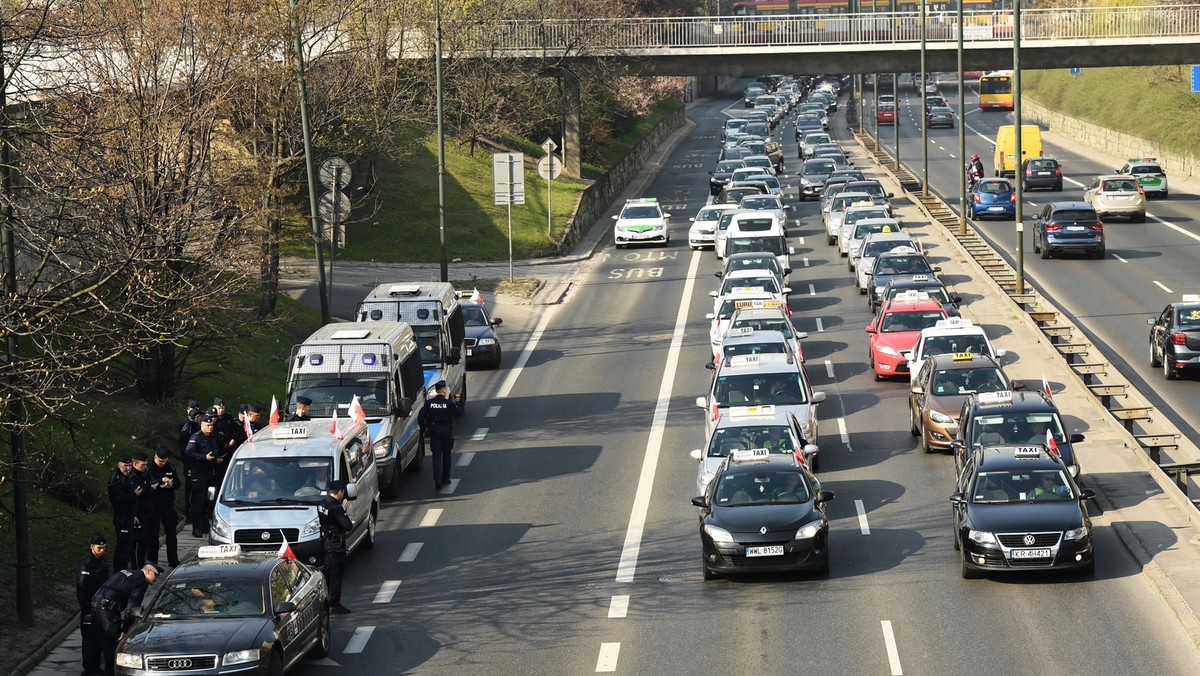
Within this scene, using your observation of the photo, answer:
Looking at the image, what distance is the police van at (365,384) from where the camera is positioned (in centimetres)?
2591

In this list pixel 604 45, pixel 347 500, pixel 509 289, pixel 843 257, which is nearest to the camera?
pixel 347 500

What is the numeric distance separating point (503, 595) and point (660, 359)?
55.0ft

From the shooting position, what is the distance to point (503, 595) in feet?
67.9

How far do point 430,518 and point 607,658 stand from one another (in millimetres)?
7486

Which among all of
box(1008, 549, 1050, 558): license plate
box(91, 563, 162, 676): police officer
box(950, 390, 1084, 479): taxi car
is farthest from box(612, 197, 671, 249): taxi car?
box(91, 563, 162, 676): police officer

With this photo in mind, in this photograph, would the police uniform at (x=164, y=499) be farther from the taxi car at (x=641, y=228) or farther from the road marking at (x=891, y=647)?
the taxi car at (x=641, y=228)

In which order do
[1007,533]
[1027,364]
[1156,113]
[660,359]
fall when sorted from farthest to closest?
[1156,113] < [660,359] < [1027,364] < [1007,533]

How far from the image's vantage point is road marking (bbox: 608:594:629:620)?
19.6 meters

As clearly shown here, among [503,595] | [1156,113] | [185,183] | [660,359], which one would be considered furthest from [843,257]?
[1156,113]

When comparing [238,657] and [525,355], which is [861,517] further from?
[525,355]

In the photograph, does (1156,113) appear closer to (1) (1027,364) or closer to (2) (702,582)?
(1) (1027,364)

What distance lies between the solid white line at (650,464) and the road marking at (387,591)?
2909 mm

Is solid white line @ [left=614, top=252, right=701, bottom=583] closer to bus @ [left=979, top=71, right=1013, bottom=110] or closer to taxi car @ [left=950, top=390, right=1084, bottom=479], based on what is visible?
taxi car @ [left=950, top=390, right=1084, bottom=479]

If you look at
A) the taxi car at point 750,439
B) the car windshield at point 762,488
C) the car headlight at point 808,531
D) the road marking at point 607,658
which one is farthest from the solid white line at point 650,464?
the car headlight at point 808,531
